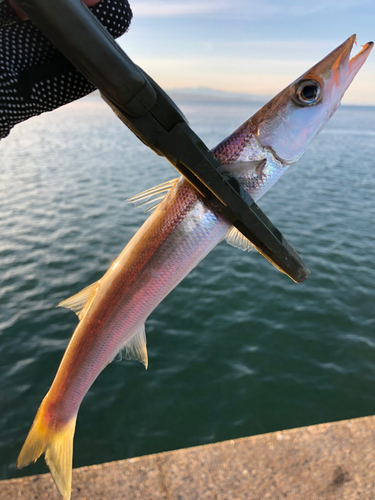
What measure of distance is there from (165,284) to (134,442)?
12.1ft

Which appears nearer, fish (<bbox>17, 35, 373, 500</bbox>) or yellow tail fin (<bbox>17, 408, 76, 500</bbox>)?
fish (<bbox>17, 35, 373, 500</bbox>)

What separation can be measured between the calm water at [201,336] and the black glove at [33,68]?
14.3 feet

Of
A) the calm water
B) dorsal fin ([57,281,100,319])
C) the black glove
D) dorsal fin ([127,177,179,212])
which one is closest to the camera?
the black glove

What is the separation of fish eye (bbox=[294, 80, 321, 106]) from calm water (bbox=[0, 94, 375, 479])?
4437mm

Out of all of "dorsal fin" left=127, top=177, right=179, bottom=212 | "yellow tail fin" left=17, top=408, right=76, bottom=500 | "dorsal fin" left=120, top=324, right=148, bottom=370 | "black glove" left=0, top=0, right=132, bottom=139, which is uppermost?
"black glove" left=0, top=0, right=132, bottom=139

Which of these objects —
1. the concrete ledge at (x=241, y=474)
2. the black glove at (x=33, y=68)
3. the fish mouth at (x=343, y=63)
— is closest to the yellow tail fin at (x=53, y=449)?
the concrete ledge at (x=241, y=474)

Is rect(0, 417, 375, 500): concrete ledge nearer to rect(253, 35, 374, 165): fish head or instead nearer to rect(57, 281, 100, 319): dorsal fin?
rect(57, 281, 100, 319): dorsal fin

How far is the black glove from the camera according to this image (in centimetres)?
185

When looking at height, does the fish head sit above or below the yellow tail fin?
above

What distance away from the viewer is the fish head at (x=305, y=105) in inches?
74.3

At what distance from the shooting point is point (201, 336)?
704 cm

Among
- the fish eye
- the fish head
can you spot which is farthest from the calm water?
the fish eye

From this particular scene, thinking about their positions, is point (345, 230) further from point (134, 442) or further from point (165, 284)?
point (165, 284)

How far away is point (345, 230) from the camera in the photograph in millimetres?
12289
